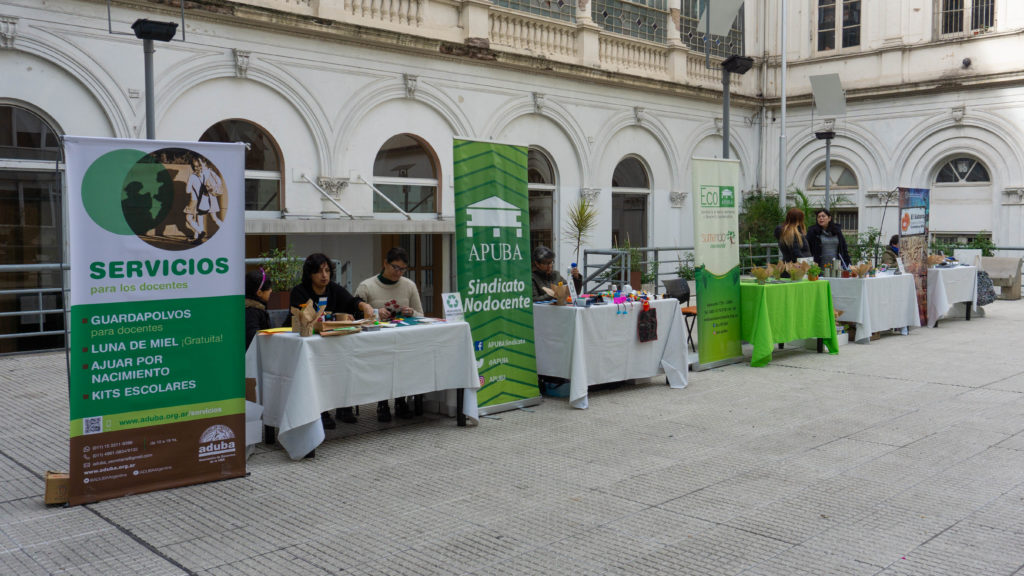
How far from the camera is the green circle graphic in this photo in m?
5.06

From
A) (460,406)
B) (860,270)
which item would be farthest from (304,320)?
(860,270)

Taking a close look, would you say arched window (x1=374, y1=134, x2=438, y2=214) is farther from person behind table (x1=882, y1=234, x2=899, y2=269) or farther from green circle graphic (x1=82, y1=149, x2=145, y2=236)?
green circle graphic (x1=82, y1=149, x2=145, y2=236)

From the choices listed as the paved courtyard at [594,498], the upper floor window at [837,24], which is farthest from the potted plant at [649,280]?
the upper floor window at [837,24]

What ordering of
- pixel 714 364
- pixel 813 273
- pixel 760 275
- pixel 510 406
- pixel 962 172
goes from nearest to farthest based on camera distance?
1. pixel 510 406
2. pixel 714 364
3. pixel 760 275
4. pixel 813 273
5. pixel 962 172

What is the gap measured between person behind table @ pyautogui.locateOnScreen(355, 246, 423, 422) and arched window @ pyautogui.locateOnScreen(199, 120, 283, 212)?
6.88 metres

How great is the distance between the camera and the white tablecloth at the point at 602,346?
26.4ft

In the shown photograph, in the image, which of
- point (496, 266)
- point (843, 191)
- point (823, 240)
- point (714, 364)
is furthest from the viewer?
point (843, 191)

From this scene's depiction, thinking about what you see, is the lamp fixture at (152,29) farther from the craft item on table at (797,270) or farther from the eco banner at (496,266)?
the craft item on table at (797,270)

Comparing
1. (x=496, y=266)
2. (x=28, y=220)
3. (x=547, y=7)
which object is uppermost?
(x=547, y=7)

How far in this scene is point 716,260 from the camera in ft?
32.9

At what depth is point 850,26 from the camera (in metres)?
22.6

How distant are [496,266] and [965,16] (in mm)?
18253

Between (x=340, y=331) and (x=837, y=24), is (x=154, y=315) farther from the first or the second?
(x=837, y=24)

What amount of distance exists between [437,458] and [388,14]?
1091cm
